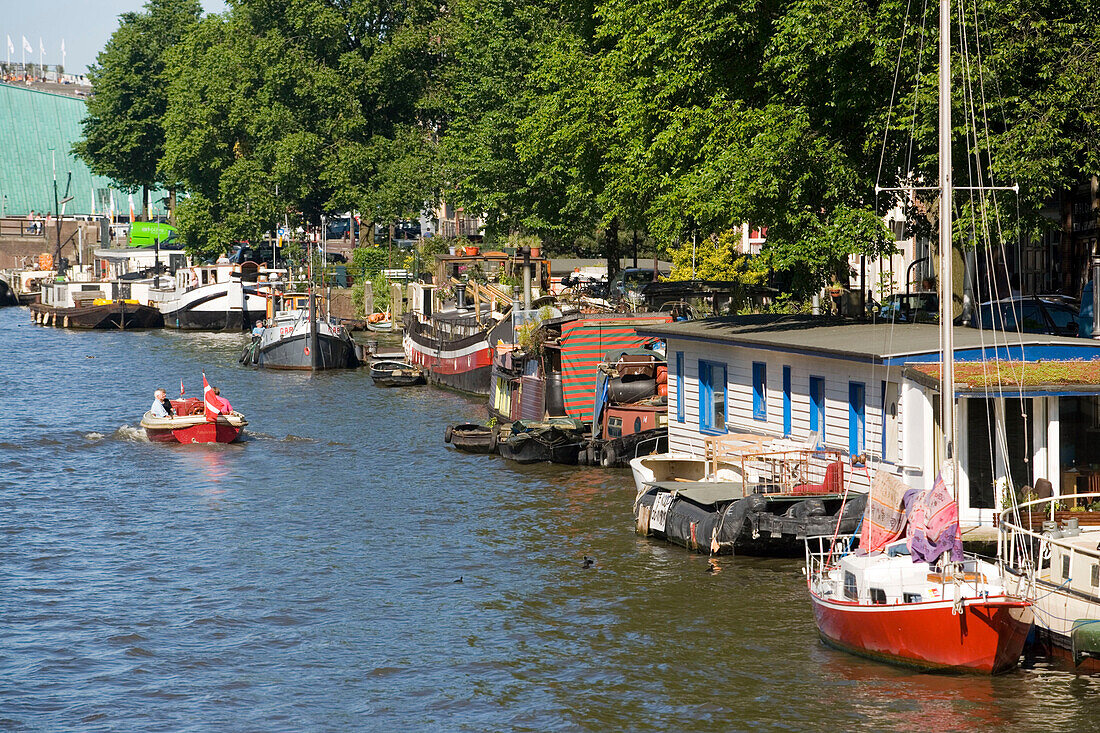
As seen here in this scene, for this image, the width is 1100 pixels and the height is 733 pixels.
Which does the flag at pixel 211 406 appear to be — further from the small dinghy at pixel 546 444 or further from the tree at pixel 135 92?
the tree at pixel 135 92

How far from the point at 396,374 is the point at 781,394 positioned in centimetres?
3509

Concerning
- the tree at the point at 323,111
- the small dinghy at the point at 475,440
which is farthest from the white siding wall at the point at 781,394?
the tree at the point at 323,111

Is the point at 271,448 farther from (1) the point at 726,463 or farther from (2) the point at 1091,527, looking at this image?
(2) the point at 1091,527

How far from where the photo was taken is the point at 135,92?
428 feet

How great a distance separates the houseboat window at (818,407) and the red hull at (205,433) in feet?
74.7

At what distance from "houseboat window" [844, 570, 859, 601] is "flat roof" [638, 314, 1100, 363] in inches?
254

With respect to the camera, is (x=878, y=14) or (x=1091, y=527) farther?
(x=878, y=14)

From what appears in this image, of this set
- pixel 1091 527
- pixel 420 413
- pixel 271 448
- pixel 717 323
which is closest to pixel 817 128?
pixel 717 323

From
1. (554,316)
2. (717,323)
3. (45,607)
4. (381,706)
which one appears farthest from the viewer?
(554,316)

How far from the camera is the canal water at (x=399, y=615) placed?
2189 cm

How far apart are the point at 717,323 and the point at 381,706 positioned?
60.5 ft

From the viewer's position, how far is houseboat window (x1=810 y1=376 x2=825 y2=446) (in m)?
32.0

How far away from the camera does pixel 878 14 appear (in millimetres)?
32562

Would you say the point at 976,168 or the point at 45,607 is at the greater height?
the point at 976,168
